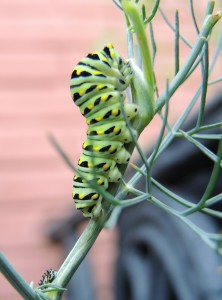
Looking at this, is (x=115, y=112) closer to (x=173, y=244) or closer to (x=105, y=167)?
(x=105, y=167)

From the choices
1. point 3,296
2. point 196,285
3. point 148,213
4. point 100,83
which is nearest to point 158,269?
point 148,213

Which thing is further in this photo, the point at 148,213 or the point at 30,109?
the point at 30,109

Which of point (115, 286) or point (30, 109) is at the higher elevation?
point (30, 109)

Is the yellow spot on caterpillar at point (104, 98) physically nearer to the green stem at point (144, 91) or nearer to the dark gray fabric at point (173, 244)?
the green stem at point (144, 91)

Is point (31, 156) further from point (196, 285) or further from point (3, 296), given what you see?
point (196, 285)

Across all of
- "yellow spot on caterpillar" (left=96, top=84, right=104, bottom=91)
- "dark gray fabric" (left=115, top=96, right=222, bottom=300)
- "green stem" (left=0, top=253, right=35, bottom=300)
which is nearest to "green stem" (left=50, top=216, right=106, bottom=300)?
"green stem" (left=0, top=253, right=35, bottom=300)

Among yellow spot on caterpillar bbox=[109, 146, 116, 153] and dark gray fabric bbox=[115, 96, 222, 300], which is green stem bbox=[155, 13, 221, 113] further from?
dark gray fabric bbox=[115, 96, 222, 300]
